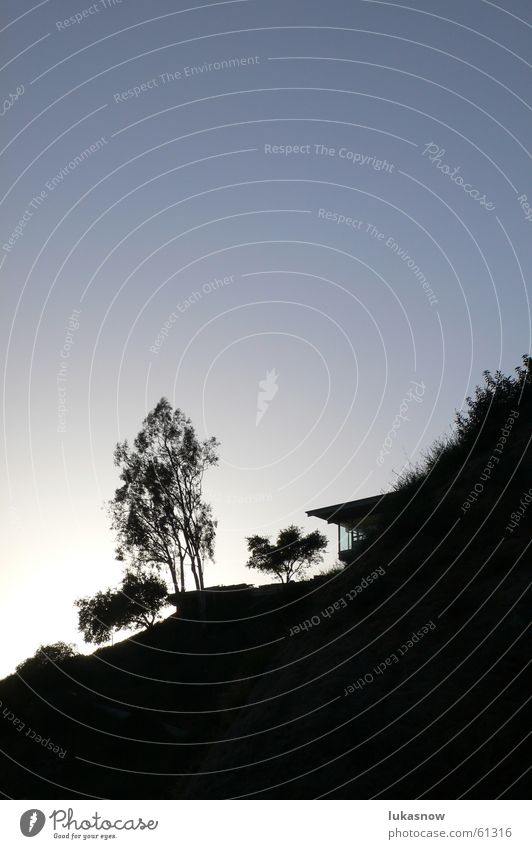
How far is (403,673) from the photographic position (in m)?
8.80

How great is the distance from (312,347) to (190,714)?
11.9 meters

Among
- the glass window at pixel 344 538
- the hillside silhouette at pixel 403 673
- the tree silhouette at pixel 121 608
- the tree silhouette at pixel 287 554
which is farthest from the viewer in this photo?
the tree silhouette at pixel 287 554

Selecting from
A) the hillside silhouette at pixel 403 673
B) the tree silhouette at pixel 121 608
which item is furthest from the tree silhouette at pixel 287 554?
the hillside silhouette at pixel 403 673

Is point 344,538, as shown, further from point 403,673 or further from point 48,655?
point 403,673

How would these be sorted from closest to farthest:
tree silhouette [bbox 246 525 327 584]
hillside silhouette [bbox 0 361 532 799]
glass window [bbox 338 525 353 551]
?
hillside silhouette [bbox 0 361 532 799] → glass window [bbox 338 525 353 551] → tree silhouette [bbox 246 525 327 584]

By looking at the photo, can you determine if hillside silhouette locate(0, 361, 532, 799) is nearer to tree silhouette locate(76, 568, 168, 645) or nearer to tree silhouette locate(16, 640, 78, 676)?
tree silhouette locate(16, 640, 78, 676)

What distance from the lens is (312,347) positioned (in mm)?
15633

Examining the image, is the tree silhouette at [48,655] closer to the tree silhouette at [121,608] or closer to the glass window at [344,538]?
the tree silhouette at [121,608]

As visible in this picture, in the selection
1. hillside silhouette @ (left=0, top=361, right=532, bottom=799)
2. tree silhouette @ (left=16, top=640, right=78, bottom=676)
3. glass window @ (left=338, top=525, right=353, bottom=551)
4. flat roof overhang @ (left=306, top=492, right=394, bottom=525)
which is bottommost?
hillside silhouette @ (left=0, top=361, right=532, bottom=799)

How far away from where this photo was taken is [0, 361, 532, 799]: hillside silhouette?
731 centimetres

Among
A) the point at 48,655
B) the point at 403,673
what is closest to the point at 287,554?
the point at 48,655

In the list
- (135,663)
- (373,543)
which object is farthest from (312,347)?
(135,663)

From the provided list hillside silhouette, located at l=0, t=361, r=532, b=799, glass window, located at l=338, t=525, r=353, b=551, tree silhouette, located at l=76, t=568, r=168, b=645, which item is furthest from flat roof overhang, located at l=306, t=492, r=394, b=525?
hillside silhouette, located at l=0, t=361, r=532, b=799

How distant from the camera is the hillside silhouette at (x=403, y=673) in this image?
7.31 metres
